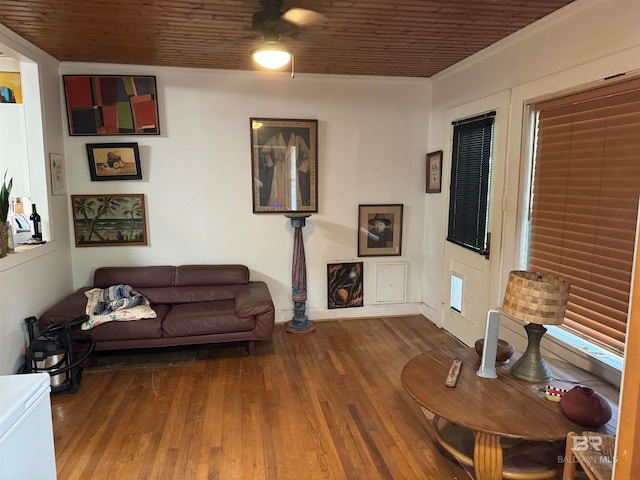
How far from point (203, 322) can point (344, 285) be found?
5.56 ft

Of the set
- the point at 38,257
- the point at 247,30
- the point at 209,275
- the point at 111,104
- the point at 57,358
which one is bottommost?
the point at 57,358

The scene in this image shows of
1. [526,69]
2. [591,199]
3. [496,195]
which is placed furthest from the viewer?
[496,195]

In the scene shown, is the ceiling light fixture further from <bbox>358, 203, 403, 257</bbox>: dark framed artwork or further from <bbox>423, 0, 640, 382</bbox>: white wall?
<bbox>358, 203, 403, 257</bbox>: dark framed artwork

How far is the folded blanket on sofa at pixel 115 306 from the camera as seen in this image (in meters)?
3.42

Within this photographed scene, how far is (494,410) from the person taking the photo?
1.98 metres

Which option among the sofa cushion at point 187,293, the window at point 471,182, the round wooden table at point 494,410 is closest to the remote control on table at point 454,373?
the round wooden table at point 494,410

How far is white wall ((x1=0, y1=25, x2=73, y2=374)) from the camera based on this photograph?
3039mm

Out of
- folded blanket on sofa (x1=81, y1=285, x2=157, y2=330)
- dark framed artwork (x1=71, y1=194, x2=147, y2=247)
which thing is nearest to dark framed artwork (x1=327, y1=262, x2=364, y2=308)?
folded blanket on sofa (x1=81, y1=285, x2=157, y2=330)

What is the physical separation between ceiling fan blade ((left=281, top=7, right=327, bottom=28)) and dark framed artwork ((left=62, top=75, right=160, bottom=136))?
193 cm

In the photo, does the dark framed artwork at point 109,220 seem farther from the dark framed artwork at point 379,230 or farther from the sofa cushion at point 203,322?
the dark framed artwork at point 379,230

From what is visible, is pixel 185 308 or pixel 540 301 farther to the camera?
pixel 185 308

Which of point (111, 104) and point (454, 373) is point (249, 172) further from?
point (454, 373)

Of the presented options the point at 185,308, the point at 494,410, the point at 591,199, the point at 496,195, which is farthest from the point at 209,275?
the point at 591,199

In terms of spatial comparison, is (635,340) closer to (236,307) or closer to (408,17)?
(408,17)
